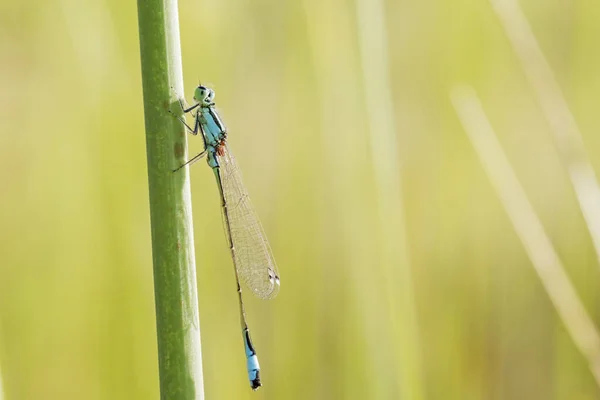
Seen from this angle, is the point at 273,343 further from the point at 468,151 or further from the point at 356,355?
the point at 468,151

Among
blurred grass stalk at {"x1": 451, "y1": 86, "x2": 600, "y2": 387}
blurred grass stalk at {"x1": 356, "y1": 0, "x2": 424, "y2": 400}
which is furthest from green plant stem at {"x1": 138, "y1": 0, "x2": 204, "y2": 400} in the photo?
blurred grass stalk at {"x1": 451, "y1": 86, "x2": 600, "y2": 387}

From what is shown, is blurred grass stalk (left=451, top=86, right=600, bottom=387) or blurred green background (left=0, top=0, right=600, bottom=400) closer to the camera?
blurred grass stalk (left=451, top=86, right=600, bottom=387)

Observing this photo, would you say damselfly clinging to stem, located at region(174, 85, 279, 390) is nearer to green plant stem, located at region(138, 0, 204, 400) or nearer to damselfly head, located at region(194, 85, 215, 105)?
damselfly head, located at region(194, 85, 215, 105)

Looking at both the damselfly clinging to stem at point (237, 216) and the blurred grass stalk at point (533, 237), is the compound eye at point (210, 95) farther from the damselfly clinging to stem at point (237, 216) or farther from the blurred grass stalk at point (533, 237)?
the blurred grass stalk at point (533, 237)

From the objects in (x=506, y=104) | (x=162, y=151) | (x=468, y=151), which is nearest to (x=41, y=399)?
(x=162, y=151)

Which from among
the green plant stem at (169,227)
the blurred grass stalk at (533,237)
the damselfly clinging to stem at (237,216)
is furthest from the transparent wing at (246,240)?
the green plant stem at (169,227)
